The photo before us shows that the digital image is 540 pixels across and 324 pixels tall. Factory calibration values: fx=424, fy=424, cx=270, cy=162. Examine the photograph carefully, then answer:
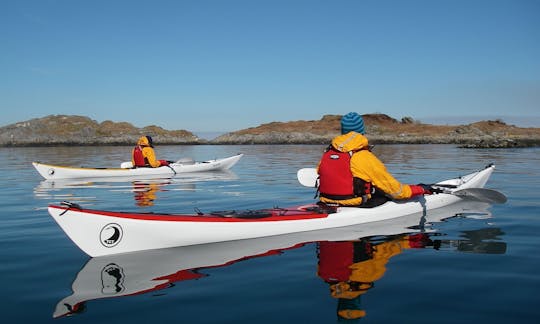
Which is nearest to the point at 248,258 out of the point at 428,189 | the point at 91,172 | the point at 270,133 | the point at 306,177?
the point at 306,177

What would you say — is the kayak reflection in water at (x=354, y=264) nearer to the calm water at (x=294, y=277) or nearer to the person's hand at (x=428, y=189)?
the calm water at (x=294, y=277)

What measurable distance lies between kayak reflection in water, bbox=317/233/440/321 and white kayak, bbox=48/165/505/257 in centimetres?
65

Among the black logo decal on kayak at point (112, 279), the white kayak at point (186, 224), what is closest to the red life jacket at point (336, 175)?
the white kayak at point (186, 224)

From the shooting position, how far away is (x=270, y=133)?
70625 millimetres

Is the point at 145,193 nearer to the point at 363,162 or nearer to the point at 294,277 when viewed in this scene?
the point at 363,162

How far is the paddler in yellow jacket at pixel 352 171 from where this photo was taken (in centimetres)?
627

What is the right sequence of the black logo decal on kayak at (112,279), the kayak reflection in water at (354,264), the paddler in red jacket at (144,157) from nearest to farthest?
the kayak reflection in water at (354,264) → the black logo decal on kayak at (112,279) → the paddler in red jacket at (144,157)

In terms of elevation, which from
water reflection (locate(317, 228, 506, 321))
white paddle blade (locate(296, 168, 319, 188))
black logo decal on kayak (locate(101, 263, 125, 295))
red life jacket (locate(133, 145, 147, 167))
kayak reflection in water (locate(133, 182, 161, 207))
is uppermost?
red life jacket (locate(133, 145, 147, 167))

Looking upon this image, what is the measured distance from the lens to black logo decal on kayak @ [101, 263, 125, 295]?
429cm

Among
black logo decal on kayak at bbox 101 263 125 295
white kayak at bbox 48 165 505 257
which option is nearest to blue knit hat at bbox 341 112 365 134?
white kayak at bbox 48 165 505 257

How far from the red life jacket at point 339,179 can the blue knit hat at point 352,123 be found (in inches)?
16.5

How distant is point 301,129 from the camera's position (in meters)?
77.4

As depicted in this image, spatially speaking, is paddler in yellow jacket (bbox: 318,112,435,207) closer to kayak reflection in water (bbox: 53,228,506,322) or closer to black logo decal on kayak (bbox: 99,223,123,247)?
kayak reflection in water (bbox: 53,228,506,322)

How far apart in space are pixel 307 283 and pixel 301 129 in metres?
73.5
